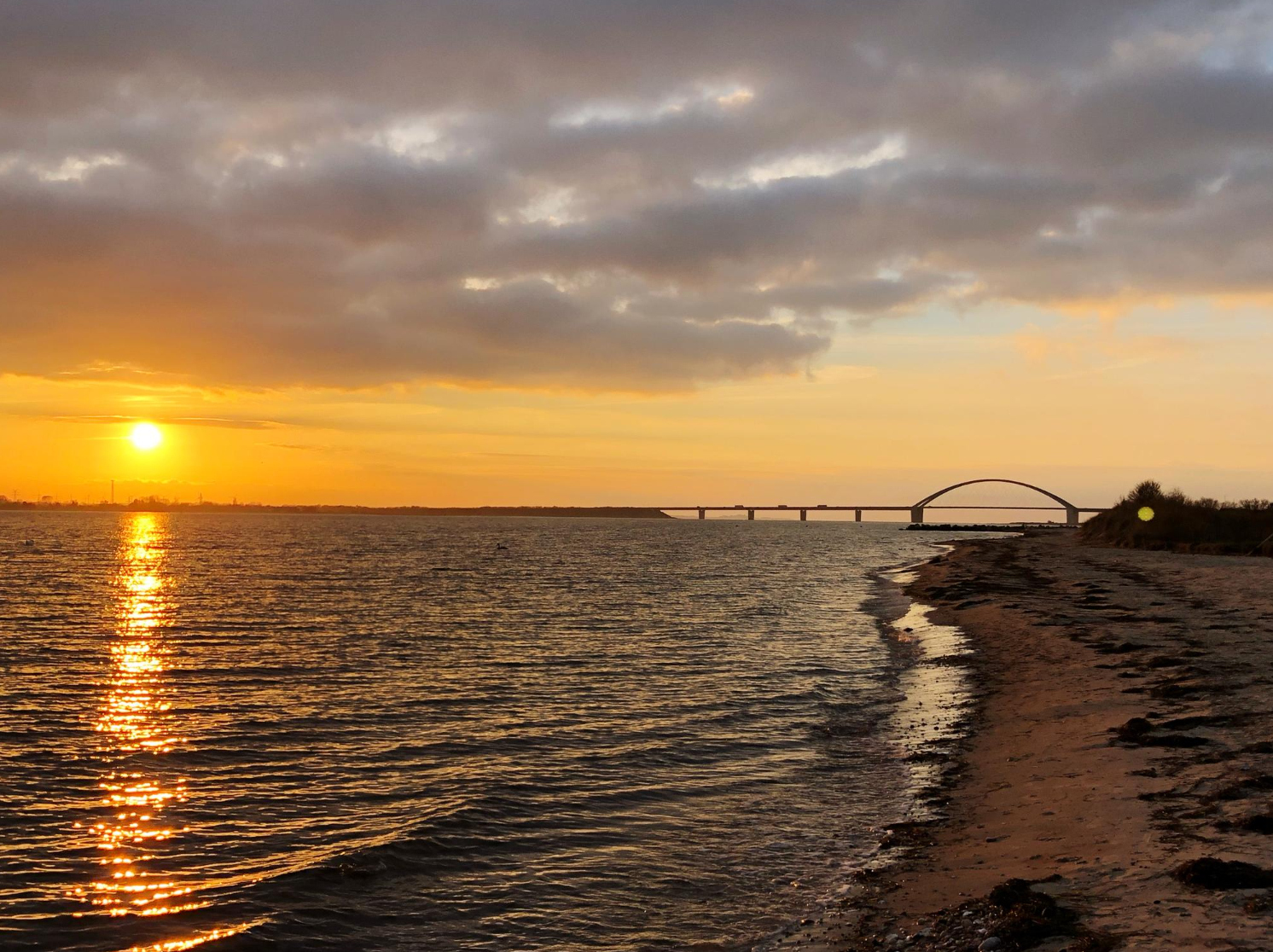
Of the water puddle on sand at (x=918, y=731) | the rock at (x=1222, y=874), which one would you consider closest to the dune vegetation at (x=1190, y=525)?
the water puddle on sand at (x=918, y=731)

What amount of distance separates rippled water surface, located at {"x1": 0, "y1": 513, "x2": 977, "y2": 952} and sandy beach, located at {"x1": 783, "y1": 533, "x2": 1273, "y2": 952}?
145 centimetres

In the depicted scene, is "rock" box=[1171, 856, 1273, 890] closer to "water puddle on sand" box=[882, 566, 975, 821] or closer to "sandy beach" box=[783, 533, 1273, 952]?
"sandy beach" box=[783, 533, 1273, 952]

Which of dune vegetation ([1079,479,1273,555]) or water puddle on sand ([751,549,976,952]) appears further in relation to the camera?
dune vegetation ([1079,479,1273,555])

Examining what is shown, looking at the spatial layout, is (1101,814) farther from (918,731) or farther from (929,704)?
(929,704)

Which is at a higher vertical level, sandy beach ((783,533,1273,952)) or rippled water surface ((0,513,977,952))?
sandy beach ((783,533,1273,952))

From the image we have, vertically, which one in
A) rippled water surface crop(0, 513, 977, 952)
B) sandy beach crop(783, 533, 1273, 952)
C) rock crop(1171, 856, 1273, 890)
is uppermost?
rock crop(1171, 856, 1273, 890)

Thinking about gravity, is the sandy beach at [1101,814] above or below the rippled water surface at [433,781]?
above

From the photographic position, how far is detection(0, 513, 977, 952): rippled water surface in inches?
479

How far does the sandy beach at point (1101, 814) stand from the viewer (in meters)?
9.93

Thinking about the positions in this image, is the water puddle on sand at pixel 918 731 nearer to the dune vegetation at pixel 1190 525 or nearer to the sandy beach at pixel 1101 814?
the sandy beach at pixel 1101 814

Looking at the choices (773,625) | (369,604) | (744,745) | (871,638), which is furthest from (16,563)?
(744,745)

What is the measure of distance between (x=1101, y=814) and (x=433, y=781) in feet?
36.2

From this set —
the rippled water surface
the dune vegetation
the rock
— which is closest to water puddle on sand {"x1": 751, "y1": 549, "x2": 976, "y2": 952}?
the rippled water surface

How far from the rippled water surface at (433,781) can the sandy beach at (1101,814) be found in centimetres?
145
